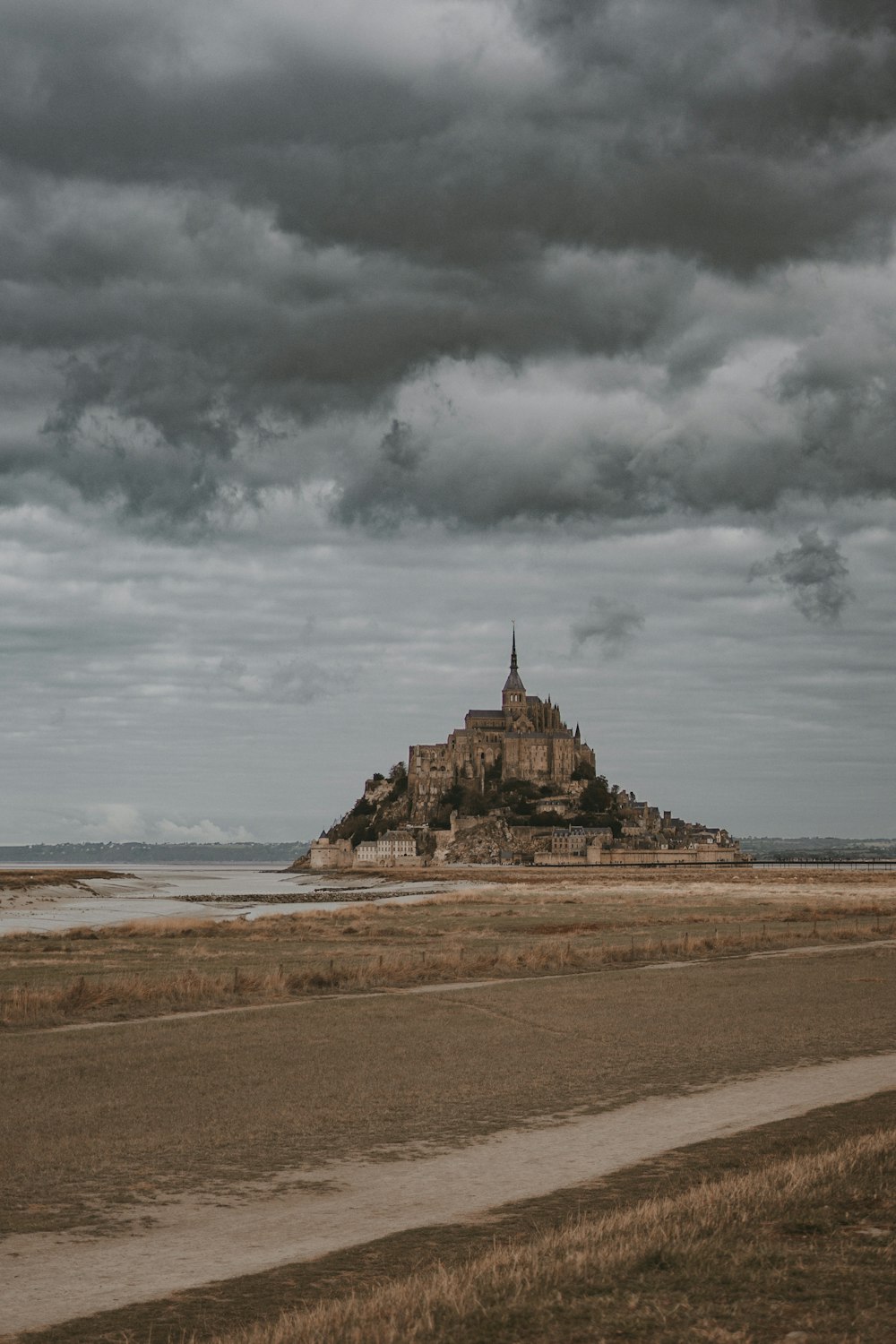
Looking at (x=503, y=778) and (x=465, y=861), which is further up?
(x=503, y=778)

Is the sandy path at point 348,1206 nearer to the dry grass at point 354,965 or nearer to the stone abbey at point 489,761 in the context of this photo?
the dry grass at point 354,965

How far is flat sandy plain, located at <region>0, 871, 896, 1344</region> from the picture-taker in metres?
8.98

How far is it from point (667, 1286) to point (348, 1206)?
3886mm

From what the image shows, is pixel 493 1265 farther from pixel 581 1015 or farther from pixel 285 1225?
pixel 581 1015

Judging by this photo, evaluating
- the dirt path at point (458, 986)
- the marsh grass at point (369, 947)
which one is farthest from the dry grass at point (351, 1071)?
the marsh grass at point (369, 947)

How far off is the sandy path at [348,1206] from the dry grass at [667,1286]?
4.65ft

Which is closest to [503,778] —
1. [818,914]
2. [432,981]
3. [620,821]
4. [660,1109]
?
[620,821]

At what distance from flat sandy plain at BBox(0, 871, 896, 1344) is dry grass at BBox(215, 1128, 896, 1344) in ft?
3.35

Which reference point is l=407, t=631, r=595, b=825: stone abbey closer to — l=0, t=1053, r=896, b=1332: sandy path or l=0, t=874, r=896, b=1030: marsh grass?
l=0, t=874, r=896, b=1030: marsh grass

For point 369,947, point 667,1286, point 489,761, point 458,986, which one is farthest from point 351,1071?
point 489,761

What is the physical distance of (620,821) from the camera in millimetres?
183500

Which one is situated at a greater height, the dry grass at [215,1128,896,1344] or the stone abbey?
the stone abbey

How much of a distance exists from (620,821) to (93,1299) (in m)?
179

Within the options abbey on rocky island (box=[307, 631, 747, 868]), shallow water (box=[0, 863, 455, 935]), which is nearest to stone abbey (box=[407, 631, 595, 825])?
abbey on rocky island (box=[307, 631, 747, 868])
